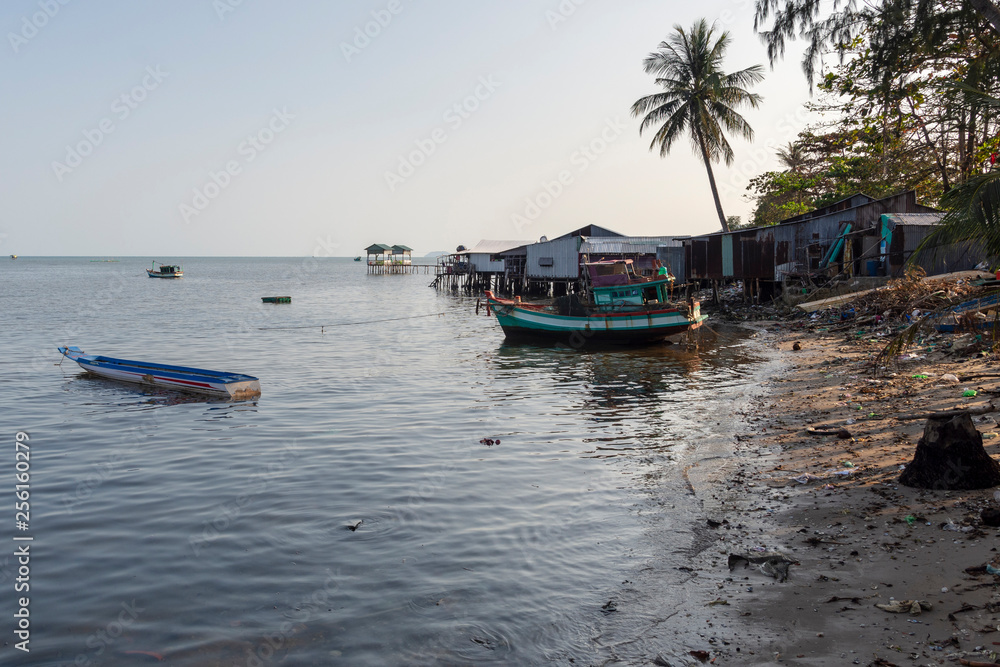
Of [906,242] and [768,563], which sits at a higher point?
[906,242]

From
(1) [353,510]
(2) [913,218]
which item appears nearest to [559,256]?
(2) [913,218]

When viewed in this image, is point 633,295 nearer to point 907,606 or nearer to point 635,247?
point 635,247

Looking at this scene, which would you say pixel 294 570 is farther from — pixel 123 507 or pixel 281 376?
pixel 281 376


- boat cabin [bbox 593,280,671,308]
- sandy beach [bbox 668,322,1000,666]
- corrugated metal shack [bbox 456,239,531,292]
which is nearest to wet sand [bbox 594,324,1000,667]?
sandy beach [bbox 668,322,1000,666]

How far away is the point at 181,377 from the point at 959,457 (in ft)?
52.8

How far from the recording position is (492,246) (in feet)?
227

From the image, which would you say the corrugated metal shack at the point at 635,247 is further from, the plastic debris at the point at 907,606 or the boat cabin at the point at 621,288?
the plastic debris at the point at 907,606

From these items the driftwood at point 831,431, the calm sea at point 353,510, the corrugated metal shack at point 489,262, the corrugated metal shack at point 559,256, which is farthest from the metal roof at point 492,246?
the driftwood at point 831,431

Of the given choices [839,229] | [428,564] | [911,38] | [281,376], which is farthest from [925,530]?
[839,229]

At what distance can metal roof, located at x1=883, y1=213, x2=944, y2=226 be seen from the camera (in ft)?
79.8

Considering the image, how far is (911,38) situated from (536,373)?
13.0m

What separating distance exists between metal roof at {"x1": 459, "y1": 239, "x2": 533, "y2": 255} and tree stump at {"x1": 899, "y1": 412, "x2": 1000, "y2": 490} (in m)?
59.6

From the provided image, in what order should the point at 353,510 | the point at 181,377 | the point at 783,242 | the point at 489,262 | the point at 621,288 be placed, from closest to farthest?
the point at 353,510 < the point at 181,377 < the point at 621,288 < the point at 783,242 < the point at 489,262

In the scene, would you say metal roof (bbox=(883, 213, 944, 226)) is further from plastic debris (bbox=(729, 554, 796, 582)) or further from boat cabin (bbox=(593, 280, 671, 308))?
plastic debris (bbox=(729, 554, 796, 582))
